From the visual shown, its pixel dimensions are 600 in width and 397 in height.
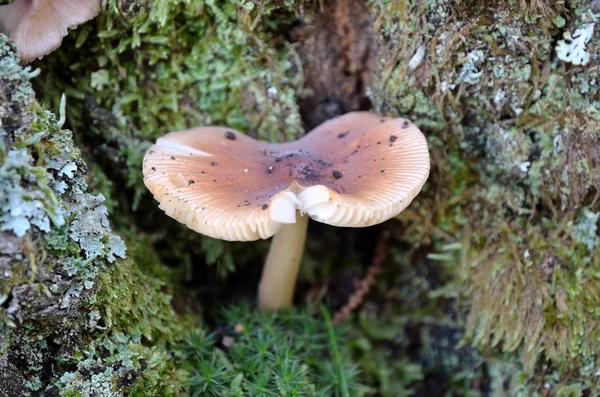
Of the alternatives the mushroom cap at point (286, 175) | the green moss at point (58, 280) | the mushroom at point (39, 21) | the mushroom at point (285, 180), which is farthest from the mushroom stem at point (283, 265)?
the mushroom at point (39, 21)

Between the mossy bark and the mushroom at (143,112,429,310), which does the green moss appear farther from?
the mushroom at (143,112,429,310)

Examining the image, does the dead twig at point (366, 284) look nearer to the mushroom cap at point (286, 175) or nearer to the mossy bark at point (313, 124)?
the mossy bark at point (313, 124)

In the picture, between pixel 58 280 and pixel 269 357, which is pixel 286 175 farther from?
pixel 58 280

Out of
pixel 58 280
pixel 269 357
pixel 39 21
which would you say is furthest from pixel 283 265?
pixel 39 21

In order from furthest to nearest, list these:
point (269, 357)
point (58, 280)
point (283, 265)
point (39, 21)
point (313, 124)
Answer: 1. point (313, 124)
2. point (283, 265)
3. point (269, 357)
4. point (39, 21)
5. point (58, 280)

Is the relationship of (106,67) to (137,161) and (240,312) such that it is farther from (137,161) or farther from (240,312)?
→ (240,312)

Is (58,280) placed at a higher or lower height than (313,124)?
lower
